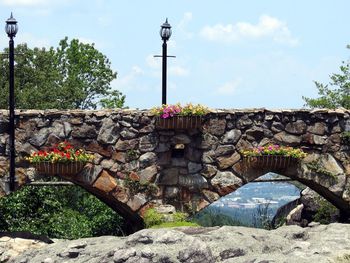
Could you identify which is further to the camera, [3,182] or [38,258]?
[3,182]

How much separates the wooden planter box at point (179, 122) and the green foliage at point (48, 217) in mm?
4458

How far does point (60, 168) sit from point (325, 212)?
587 centimetres

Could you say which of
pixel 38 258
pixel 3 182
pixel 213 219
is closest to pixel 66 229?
pixel 213 219

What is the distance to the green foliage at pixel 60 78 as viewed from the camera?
27078 mm

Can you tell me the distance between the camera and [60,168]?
50.9 ft

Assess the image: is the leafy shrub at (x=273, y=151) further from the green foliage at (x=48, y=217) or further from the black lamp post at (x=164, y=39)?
the green foliage at (x=48, y=217)

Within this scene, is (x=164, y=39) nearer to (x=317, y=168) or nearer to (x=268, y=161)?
(x=268, y=161)

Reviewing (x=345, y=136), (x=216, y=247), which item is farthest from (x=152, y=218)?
(x=216, y=247)

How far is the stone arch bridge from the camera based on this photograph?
51.7 feet

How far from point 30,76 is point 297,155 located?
45.7 feet

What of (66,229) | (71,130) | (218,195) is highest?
(71,130)

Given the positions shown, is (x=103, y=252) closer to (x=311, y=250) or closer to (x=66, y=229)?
(x=311, y=250)

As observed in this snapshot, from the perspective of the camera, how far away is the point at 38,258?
11695 millimetres

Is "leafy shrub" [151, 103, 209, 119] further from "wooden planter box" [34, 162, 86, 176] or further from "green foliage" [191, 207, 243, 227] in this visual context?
"green foliage" [191, 207, 243, 227]
